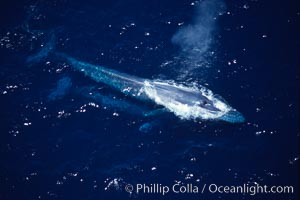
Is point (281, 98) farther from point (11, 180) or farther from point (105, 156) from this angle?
point (11, 180)

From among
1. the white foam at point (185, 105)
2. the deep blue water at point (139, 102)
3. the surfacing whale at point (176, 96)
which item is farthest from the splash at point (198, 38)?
the surfacing whale at point (176, 96)

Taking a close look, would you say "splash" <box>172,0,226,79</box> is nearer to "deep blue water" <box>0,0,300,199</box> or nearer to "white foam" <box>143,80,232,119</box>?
"deep blue water" <box>0,0,300,199</box>

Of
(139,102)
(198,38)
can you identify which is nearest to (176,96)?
(139,102)

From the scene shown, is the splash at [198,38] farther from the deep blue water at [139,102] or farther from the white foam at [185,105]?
the white foam at [185,105]

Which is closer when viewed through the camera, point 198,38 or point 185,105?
point 185,105

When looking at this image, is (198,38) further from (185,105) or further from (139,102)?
(139,102)

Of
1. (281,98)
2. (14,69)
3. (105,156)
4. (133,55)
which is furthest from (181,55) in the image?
(14,69)

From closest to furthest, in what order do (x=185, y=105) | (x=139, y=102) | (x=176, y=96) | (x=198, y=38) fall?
(x=185, y=105) → (x=176, y=96) → (x=139, y=102) → (x=198, y=38)

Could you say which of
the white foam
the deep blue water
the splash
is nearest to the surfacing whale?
the white foam
